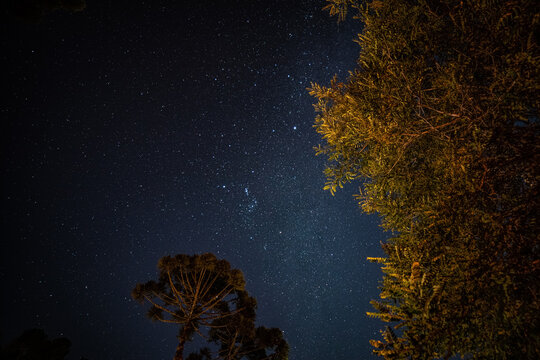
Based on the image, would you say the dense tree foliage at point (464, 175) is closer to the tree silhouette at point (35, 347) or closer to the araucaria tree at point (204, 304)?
the tree silhouette at point (35, 347)

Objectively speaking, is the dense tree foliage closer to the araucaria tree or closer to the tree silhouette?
the tree silhouette

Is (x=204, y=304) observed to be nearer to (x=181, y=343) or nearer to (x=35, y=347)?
(x=181, y=343)

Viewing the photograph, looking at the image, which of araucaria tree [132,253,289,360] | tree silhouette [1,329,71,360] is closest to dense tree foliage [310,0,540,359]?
tree silhouette [1,329,71,360]

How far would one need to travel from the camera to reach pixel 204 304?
9.63 m

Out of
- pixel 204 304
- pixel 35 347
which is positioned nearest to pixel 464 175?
pixel 35 347

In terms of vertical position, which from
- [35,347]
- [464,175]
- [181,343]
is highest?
[464,175]

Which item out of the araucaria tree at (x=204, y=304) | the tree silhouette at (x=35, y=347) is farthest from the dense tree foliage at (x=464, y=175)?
the araucaria tree at (x=204, y=304)

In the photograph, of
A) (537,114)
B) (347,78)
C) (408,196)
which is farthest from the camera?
(347,78)

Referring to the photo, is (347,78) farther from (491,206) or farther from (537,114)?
(491,206)

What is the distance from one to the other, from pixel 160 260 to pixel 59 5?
29.8 feet

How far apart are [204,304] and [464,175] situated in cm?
945

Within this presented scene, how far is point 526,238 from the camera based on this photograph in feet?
11.6

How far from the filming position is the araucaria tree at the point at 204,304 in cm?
937

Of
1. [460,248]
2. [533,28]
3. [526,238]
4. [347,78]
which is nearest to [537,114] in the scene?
[533,28]
